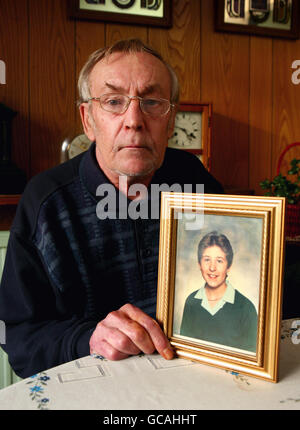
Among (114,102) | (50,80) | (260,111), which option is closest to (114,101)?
(114,102)

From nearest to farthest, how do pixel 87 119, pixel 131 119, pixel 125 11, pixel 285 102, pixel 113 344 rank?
pixel 113 344 → pixel 131 119 → pixel 87 119 → pixel 125 11 → pixel 285 102

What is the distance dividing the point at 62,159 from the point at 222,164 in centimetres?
88

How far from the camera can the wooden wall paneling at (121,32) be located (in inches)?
77.9

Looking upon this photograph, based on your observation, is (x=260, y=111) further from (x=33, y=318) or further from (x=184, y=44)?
(x=33, y=318)

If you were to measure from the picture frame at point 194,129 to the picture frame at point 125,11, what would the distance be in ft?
1.41

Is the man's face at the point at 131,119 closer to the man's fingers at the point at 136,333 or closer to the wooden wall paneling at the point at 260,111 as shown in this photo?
the man's fingers at the point at 136,333

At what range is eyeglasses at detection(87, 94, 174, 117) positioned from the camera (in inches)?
39.4

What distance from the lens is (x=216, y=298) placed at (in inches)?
26.8

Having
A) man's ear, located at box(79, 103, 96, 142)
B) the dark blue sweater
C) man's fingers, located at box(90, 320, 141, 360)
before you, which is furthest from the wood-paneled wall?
man's fingers, located at box(90, 320, 141, 360)

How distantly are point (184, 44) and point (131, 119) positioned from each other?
1.33 meters

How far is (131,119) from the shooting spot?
975 mm

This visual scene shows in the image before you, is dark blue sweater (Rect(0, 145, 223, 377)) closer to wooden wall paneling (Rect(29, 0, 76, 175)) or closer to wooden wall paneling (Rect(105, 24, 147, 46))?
wooden wall paneling (Rect(29, 0, 76, 175))

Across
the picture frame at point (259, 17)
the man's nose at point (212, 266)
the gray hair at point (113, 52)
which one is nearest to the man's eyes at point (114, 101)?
the gray hair at point (113, 52)

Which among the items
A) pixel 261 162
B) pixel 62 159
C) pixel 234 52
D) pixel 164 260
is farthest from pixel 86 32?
pixel 164 260
